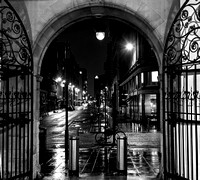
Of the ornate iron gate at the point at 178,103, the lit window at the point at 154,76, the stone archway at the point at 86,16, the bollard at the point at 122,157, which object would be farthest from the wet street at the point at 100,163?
the lit window at the point at 154,76

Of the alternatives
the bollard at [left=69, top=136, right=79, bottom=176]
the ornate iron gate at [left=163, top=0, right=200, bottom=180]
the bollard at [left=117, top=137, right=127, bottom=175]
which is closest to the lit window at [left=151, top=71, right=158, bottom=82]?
the bollard at [left=117, top=137, right=127, bottom=175]

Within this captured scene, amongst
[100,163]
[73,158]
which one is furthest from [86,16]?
[100,163]

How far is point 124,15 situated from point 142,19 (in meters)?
0.61

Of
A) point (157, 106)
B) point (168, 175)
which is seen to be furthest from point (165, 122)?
point (157, 106)

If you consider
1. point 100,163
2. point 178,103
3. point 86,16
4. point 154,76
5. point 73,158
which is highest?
point 154,76

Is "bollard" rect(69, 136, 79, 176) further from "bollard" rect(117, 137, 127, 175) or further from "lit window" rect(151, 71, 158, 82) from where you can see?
"lit window" rect(151, 71, 158, 82)

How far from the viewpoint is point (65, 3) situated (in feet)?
27.1

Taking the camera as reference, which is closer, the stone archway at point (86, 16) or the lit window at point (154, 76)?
the stone archway at point (86, 16)

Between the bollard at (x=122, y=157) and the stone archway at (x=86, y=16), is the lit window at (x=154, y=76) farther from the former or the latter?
the stone archway at (x=86, y=16)

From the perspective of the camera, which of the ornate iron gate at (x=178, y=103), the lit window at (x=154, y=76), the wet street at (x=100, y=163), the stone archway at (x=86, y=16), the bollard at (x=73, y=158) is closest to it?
the ornate iron gate at (x=178, y=103)

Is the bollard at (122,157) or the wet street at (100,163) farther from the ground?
the bollard at (122,157)

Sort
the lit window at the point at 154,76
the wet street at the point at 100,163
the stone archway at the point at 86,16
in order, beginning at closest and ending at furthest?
the stone archway at the point at 86,16
the wet street at the point at 100,163
the lit window at the point at 154,76

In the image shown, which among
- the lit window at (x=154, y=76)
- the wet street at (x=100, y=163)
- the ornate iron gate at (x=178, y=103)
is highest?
the lit window at (x=154, y=76)

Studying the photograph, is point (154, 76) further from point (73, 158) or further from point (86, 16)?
point (86, 16)
